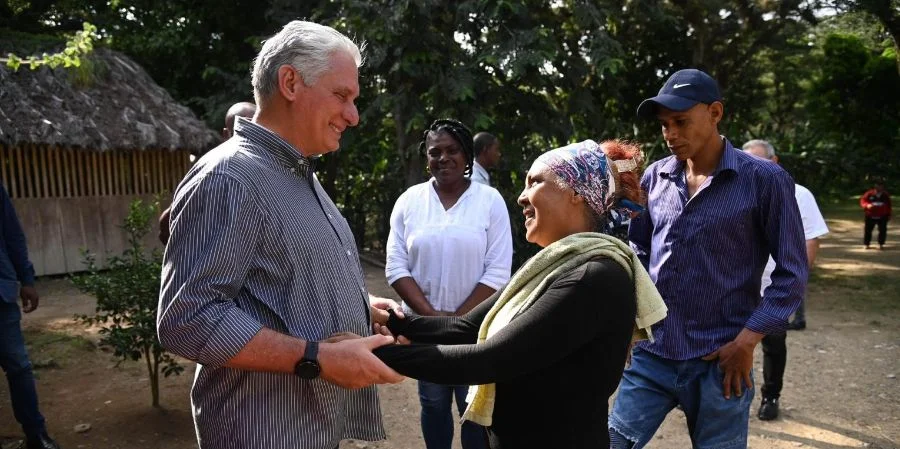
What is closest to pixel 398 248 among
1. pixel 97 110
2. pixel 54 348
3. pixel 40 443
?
pixel 40 443

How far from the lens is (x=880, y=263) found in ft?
43.7

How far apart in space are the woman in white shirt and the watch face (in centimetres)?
209

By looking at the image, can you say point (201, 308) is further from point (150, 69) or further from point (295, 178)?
point (150, 69)

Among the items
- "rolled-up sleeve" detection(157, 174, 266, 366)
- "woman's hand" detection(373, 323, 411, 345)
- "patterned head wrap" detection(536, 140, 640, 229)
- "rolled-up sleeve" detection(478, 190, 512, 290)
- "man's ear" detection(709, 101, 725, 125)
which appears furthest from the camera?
"rolled-up sleeve" detection(478, 190, 512, 290)

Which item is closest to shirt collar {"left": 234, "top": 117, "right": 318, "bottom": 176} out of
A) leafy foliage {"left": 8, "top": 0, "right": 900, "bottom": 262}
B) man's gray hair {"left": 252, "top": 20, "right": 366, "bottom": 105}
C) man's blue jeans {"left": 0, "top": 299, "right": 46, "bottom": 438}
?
man's gray hair {"left": 252, "top": 20, "right": 366, "bottom": 105}

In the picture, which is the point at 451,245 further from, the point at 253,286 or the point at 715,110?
the point at 253,286

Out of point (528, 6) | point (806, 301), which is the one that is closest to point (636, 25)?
point (528, 6)

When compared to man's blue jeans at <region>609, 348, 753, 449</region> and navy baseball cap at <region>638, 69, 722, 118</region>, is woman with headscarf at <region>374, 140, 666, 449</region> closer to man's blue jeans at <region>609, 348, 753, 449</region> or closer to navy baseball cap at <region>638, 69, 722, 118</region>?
navy baseball cap at <region>638, 69, 722, 118</region>

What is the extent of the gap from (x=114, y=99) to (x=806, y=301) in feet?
37.9

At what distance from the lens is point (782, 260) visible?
2.93 meters

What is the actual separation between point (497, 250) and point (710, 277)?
1.31m

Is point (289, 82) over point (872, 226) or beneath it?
over

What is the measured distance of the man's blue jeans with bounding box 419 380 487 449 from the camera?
153 inches

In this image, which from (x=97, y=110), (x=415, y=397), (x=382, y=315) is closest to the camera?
(x=382, y=315)
